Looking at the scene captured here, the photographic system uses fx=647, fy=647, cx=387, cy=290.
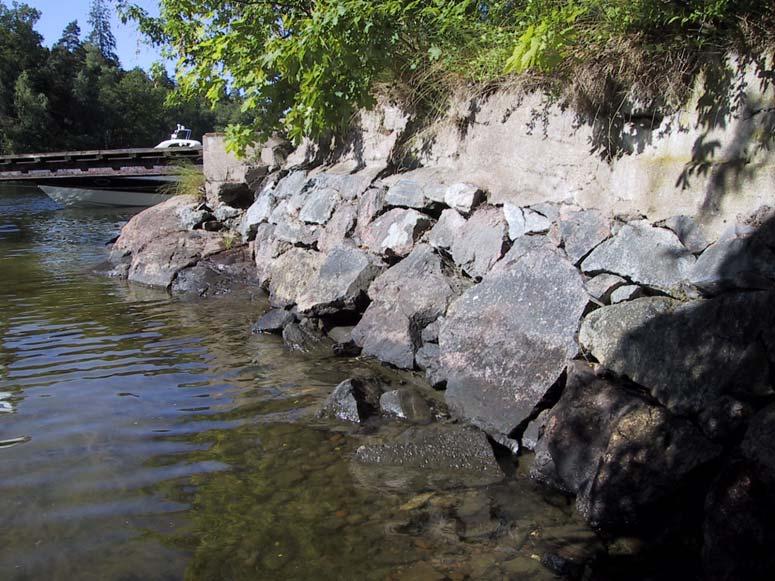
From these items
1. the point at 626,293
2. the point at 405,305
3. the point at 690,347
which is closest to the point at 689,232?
the point at 626,293

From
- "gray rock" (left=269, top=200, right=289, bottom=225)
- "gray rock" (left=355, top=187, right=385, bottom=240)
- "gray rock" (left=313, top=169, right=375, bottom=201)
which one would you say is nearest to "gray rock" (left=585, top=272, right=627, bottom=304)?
"gray rock" (left=355, top=187, right=385, bottom=240)

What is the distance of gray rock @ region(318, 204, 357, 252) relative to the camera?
7172 mm

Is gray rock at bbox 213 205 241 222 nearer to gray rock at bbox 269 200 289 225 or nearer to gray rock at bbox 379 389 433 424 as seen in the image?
gray rock at bbox 269 200 289 225

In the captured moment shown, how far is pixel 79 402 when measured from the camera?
4801 mm

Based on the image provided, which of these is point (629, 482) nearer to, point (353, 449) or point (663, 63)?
point (353, 449)

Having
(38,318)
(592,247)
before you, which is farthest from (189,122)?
(592,247)

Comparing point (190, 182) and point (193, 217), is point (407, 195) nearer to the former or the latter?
point (193, 217)

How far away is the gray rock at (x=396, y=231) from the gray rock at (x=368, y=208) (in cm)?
10

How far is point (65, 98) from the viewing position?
43.9m

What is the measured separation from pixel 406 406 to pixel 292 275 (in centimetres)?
323

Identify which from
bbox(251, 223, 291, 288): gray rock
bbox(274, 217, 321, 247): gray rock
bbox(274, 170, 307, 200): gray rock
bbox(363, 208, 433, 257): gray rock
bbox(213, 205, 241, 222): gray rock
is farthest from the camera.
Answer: bbox(213, 205, 241, 222): gray rock

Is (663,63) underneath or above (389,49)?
underneath

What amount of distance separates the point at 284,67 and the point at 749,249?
4829 millimetres

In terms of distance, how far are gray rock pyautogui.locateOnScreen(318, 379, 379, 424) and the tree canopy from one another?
1276 inches
